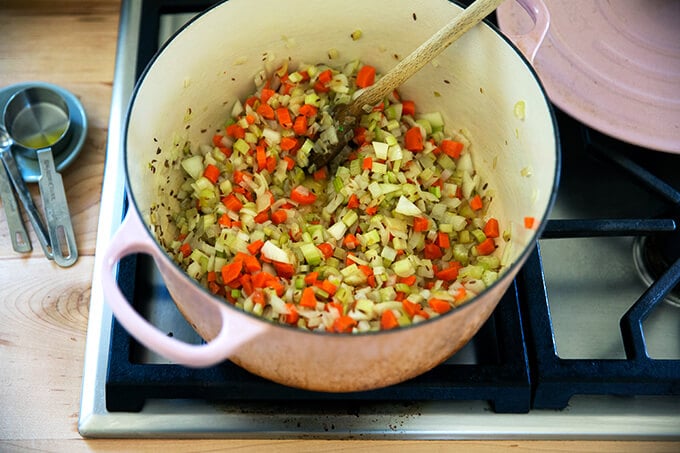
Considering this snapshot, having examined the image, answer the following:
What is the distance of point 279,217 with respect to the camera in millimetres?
1053

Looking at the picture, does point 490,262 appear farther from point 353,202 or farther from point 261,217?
point 261,217

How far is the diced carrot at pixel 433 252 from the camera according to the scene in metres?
1.06

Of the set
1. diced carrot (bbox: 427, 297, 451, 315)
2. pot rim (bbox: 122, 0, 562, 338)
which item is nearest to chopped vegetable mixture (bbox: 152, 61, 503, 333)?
diced carrot (bbox: 427, 297, 451, 315)

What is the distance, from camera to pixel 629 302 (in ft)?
3.54

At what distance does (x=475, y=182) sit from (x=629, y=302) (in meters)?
0.28

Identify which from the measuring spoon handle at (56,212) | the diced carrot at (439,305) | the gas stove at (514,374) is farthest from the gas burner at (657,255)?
the measuring spoon handle at (56,212)

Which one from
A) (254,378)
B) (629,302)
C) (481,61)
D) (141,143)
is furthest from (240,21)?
(629,302)

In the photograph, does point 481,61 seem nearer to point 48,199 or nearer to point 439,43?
point 439,43

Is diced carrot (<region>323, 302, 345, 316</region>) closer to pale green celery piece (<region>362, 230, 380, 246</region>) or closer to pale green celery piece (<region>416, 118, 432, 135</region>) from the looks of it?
pale green celery piece (<region>362, 230, 380, 246</region>)

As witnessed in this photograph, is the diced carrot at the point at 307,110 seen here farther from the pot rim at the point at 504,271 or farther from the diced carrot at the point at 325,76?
the pot rim at the point at 504,271

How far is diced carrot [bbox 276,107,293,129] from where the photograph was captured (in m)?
1.10

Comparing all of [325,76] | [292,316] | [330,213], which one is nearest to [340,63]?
[325,76]

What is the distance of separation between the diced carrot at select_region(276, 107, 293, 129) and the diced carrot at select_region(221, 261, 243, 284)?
0.81ft

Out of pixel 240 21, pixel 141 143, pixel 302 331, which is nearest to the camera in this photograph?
pixel 302 331
